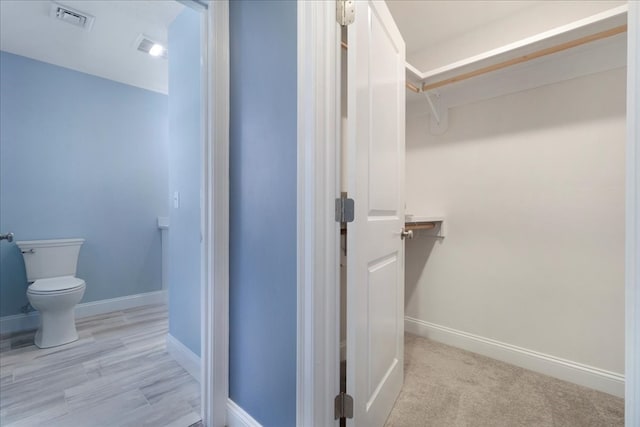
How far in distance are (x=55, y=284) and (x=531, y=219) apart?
11.6ft

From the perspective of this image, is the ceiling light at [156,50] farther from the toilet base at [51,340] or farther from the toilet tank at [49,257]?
the toilet base at [51,340]

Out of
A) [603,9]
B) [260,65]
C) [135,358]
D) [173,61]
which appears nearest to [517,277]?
[603,9]

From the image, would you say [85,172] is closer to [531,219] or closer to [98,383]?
[98,383]

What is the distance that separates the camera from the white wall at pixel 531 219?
1644 mm

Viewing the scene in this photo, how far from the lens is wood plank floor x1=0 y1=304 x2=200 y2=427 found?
4.81 ft

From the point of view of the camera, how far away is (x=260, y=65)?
126 cm

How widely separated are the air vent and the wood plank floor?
94.2 inches

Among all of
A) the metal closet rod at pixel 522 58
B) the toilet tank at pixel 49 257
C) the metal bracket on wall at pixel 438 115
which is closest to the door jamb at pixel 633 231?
the metal closet rod at pixel 522 58

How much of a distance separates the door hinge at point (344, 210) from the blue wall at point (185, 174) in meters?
1.11

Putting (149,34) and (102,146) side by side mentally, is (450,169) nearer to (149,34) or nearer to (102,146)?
(149,34)

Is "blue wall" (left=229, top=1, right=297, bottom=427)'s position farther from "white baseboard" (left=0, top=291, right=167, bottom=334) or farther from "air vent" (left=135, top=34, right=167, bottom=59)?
"white baseboard" (left=0, top=291, right=167, bottom=334)

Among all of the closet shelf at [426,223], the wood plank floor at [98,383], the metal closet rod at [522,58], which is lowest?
the wood plank floor at [98,383]

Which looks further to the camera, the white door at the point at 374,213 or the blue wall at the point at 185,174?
the blue wall at the point at 185,174

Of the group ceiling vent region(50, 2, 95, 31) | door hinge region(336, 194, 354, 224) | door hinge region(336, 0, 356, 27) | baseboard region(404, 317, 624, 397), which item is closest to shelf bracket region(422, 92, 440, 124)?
door hinge region(336, 0, 356, 27)
